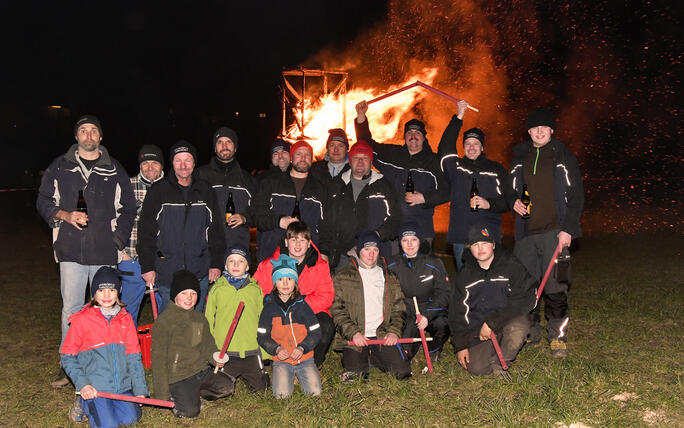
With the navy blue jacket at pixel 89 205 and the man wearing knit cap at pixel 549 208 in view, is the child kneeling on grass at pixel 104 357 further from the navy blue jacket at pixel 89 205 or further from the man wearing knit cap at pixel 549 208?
the man wearing knit cap at pixel 549 208

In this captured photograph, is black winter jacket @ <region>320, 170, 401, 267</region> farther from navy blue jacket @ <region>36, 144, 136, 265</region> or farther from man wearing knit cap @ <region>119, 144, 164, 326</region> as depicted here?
navy blue jacket @ <region>36, 144, 136, 265</region>

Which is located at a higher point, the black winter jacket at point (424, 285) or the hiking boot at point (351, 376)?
the black winter jacket at point (424, 285)

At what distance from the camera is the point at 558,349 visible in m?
6.85

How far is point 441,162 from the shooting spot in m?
7.98

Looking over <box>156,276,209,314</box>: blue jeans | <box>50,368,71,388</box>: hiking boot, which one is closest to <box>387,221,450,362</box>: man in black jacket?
<box>156,276,209,314</box>: blue jeans

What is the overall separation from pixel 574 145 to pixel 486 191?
180 feet

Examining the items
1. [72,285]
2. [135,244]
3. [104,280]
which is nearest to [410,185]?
[135,244]

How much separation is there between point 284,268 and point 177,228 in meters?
1.39

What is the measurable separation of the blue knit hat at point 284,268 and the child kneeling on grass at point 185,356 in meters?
0.86

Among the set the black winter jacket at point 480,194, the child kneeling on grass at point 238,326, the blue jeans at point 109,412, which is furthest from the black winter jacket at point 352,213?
the blue jeans at point 109,412

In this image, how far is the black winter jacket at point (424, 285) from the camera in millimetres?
6871

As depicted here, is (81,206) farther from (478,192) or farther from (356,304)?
(478,192)

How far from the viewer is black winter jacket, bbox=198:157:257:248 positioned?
285 inches

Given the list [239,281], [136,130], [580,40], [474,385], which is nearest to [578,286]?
[474,385]
